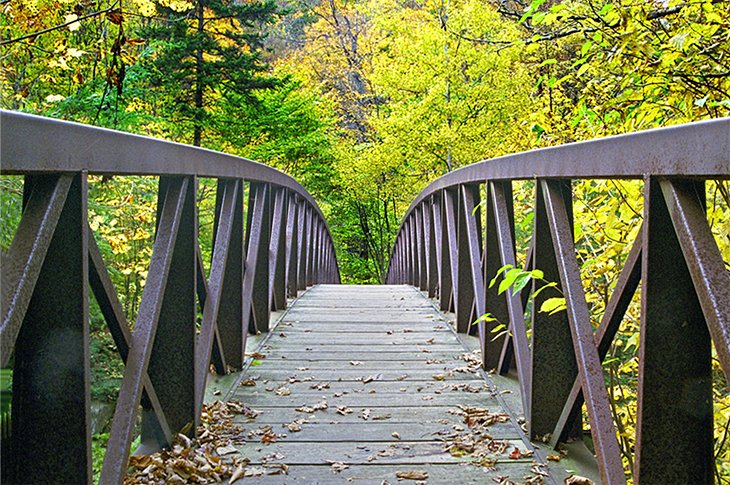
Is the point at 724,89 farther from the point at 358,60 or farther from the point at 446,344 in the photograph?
the point at 358,60

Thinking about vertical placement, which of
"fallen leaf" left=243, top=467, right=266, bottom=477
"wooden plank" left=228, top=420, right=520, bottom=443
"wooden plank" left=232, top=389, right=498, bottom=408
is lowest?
"fallen leaf" left=243, top=467, right=266, bottom=477

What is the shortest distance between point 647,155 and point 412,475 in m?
1.44

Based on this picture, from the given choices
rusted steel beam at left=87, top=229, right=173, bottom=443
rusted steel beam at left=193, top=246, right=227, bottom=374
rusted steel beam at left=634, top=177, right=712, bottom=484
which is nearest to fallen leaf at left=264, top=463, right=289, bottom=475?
rusted steel beam at left=87, top=229, right=173, bottom=443

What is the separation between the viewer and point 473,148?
12.3 meters

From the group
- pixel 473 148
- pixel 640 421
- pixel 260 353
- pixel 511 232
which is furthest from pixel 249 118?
pixel 640 421

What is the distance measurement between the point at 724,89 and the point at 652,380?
1914mm

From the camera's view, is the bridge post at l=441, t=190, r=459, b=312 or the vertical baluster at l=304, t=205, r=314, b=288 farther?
the vertical baluster at l=304, t=205, r=314, b=288

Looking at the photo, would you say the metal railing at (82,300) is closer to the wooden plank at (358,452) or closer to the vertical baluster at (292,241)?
the wooden plank at (358,452)

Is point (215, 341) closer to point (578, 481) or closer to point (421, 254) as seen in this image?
point (578, 481)

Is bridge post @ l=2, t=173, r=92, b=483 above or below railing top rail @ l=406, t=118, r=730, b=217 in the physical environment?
below

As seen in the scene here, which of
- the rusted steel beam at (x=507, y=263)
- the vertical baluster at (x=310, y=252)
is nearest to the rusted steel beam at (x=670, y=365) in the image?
the rusted steel beam at (x=507, y=263)

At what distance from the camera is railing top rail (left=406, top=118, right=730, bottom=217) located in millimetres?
1195

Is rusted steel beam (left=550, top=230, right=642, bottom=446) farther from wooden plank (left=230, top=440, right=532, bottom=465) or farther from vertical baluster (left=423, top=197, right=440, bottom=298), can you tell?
vertical baluster (left=423, top=197, right=440, bottom=298)

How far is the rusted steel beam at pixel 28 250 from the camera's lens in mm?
1262
